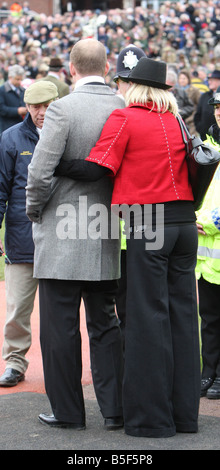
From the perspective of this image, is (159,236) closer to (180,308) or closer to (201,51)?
(180,308)

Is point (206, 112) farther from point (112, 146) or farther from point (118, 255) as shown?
point (112, 146)

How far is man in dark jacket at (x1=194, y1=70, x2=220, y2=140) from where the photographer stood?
1090 centimetres

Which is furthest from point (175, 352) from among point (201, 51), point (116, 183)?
point (201, 51)

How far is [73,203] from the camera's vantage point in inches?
166

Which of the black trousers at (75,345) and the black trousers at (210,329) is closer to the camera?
the black trousers at (75,345)

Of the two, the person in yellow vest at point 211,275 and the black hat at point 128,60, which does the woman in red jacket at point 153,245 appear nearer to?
the person in yellow vest at point 211,275

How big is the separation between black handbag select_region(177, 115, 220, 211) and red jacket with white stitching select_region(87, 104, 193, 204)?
0.26ft

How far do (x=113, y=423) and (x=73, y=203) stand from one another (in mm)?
1213

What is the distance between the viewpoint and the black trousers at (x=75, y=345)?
4.22 m

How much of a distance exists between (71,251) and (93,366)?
2.21 feet

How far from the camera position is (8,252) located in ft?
17.7

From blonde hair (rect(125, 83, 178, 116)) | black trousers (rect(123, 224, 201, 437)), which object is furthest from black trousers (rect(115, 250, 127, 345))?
blonde hair (rect(125, 83, 178, 116))

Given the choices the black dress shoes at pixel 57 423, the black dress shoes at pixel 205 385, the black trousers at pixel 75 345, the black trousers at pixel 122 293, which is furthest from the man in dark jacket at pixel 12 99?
the black dress shoes at pixel 57 423

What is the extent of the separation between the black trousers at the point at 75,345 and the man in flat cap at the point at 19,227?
3.57ft
